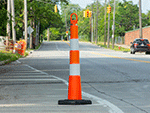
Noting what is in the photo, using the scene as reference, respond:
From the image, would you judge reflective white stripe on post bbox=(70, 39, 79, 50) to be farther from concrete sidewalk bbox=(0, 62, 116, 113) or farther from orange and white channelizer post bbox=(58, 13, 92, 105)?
concrete sidewalk bbox=(0, 62, 116, 113)

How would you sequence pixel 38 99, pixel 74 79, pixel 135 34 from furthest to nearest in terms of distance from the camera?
pixel 135 34 → pixel 38 99 → pixel 74 79

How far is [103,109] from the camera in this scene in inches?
247

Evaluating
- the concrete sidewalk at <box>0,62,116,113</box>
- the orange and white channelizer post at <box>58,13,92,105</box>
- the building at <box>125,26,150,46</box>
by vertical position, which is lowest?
the concrete sidewalk at <box>0,62,116,113</box>

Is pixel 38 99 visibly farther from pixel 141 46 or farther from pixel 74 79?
pixel 141 46

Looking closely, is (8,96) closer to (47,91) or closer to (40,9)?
(47,91)

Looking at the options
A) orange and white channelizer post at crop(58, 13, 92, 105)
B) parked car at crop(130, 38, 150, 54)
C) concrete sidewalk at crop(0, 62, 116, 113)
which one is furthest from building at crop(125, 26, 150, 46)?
orange and white channelizer post at crop(58, 13, 92, 105)

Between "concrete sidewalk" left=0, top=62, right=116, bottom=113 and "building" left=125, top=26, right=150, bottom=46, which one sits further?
"building" left=125, top=26, right=150, bottom=46

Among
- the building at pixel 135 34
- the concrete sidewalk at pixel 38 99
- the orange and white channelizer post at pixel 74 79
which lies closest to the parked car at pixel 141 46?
the building at pixel 135 34

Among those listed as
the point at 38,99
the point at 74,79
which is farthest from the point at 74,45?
the point at 38,99

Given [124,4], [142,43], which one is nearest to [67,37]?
[124,4]

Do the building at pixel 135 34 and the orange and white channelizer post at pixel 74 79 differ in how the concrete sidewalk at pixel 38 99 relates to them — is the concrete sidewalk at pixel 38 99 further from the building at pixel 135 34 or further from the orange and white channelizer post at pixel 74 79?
the building at pixel 135 34

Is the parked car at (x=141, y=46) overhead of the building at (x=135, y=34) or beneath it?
beneath

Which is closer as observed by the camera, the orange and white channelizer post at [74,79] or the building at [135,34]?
the orange and white channelizer post at [74,79]

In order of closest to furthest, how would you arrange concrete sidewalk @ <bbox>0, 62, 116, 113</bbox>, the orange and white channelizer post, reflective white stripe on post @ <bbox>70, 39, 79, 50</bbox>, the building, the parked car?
concrete sidewalk @ <bbox>0, 62, 116, 113</bbox> < the orange and white channelizer post < reflective white stripe on post @ <bbox>70, 39, 79, 50</bbox> < the parked car < the building
